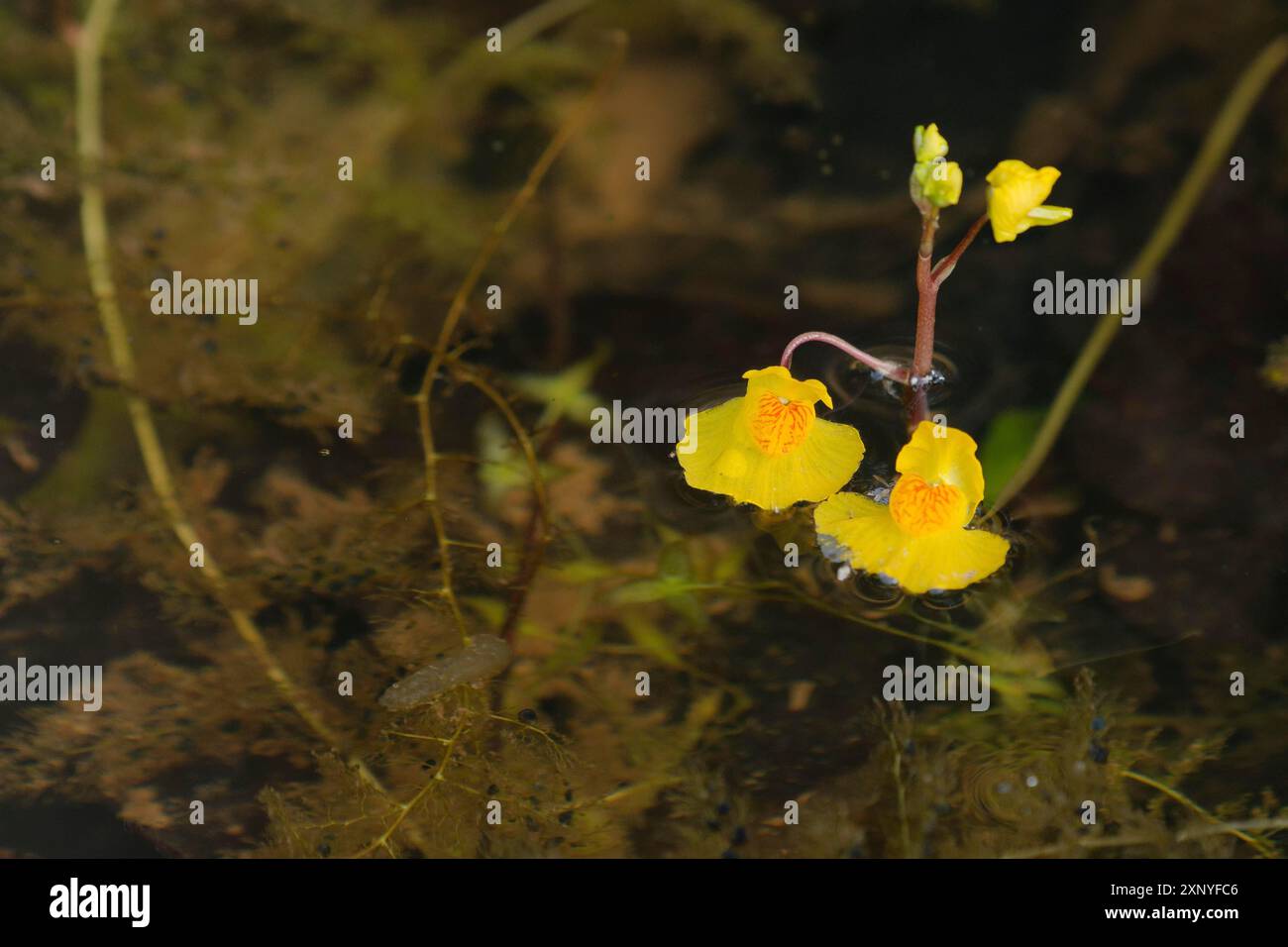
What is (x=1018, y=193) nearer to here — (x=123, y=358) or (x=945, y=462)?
(x=945, y=462)

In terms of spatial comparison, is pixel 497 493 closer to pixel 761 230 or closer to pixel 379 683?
pixel 379 683

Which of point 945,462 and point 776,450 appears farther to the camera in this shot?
point 776,450

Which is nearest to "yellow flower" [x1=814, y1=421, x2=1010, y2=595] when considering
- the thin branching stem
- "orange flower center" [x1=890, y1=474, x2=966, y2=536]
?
"orange flower center" [x1=890, y1=474, x2=966, y2=536]

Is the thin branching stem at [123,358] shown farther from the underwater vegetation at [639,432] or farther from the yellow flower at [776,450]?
the yellow flower at [776,450]

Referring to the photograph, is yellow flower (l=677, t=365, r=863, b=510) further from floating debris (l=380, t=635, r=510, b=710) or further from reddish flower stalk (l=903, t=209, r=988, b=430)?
floating debris (l=380, t=635, r=510, b=710)

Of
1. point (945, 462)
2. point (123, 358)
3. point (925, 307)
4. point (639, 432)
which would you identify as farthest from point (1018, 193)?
point (123, 358)
